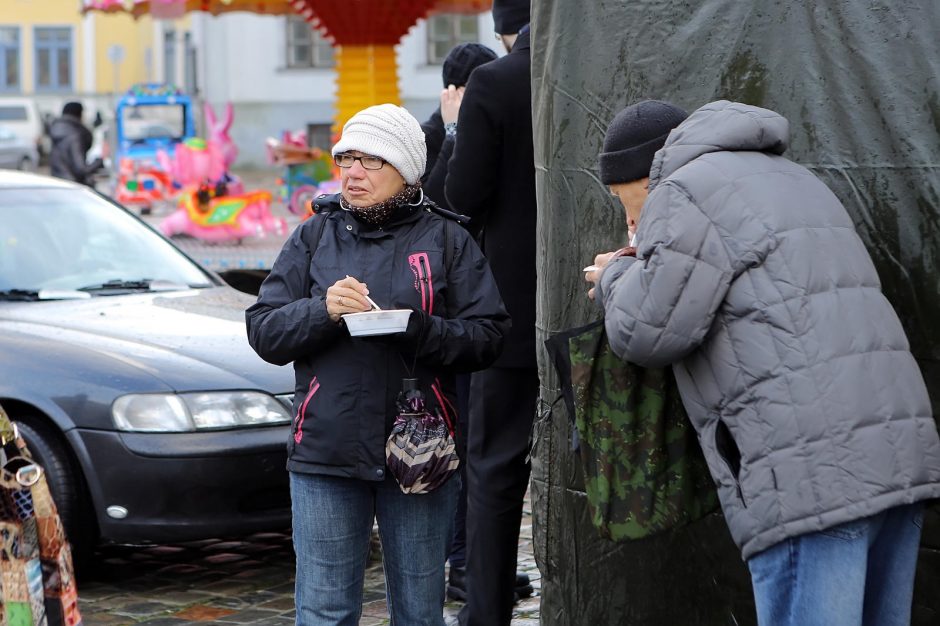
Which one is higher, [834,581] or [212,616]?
[834,581]

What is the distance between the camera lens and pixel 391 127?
380 cm

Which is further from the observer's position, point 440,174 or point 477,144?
point 440,174

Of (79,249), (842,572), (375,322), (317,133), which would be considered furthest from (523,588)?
(317,133)

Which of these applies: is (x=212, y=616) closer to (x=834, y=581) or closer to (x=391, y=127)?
(x=391, y=127)

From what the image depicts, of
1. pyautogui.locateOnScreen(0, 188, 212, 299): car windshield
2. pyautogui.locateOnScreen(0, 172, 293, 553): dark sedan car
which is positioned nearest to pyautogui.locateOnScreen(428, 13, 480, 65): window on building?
pyautogui.locateOnScreen(0, 188, 212, 299): car windshield

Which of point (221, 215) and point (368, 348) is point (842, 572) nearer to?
point (368, 348)

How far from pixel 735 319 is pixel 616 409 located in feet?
1.40

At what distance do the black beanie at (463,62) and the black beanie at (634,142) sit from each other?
2089 mm

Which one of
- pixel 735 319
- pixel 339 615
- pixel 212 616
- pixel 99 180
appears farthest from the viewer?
pixel 99 180

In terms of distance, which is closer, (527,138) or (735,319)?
(735,319)

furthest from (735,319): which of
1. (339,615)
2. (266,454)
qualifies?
(266,454)

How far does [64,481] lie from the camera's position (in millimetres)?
5605

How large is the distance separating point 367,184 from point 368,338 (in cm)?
39

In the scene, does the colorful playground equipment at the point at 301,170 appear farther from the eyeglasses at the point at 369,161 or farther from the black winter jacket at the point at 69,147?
the eyeglasses at the point at 369,161
